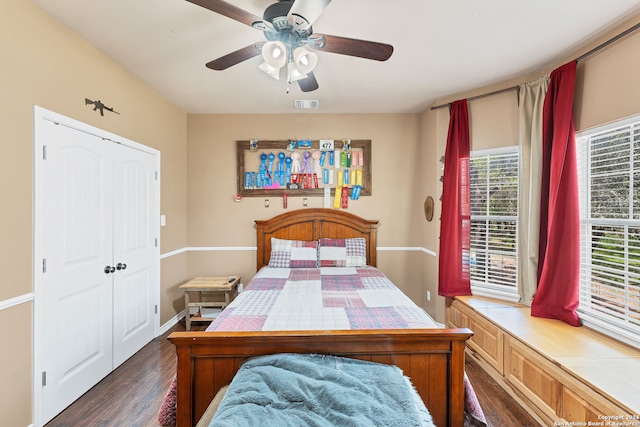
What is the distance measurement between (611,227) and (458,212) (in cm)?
120

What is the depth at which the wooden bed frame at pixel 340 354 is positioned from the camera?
1.56m

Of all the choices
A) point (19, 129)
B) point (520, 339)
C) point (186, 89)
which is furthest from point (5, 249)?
point (520, 339)

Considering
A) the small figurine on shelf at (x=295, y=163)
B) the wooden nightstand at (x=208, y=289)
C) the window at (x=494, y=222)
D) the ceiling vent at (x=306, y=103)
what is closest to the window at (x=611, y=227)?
the window at (x=494, y=222)

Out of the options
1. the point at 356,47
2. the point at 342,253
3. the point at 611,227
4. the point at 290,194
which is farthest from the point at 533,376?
the point at 290,194

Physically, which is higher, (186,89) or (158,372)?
(186,89)

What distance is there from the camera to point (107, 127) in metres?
2.53

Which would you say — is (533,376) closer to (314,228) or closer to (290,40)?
(314,228)

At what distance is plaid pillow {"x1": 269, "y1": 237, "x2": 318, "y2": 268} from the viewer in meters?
3.59

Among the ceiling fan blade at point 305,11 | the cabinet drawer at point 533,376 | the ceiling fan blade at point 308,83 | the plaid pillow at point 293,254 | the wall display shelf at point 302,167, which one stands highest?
the ceiling fan blade at point 308,83

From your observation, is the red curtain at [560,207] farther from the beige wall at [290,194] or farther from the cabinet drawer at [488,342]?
the beige wall at [290,194]

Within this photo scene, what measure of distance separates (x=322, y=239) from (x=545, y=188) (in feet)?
7.61

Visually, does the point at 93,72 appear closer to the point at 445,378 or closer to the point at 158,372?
the point at 158,372

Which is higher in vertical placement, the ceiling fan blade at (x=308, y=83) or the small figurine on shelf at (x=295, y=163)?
the ceiling fan blade at (x=308, y=83)

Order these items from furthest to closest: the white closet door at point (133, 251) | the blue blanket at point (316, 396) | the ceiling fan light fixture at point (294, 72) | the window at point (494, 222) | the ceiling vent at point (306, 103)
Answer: the ceiling vent at point (306, 103), the window at point (494, 222), the white closet door at point (133, 251), the ceiling fan light fixture at point (294, 72), the blue blanket at point (316, 396)
